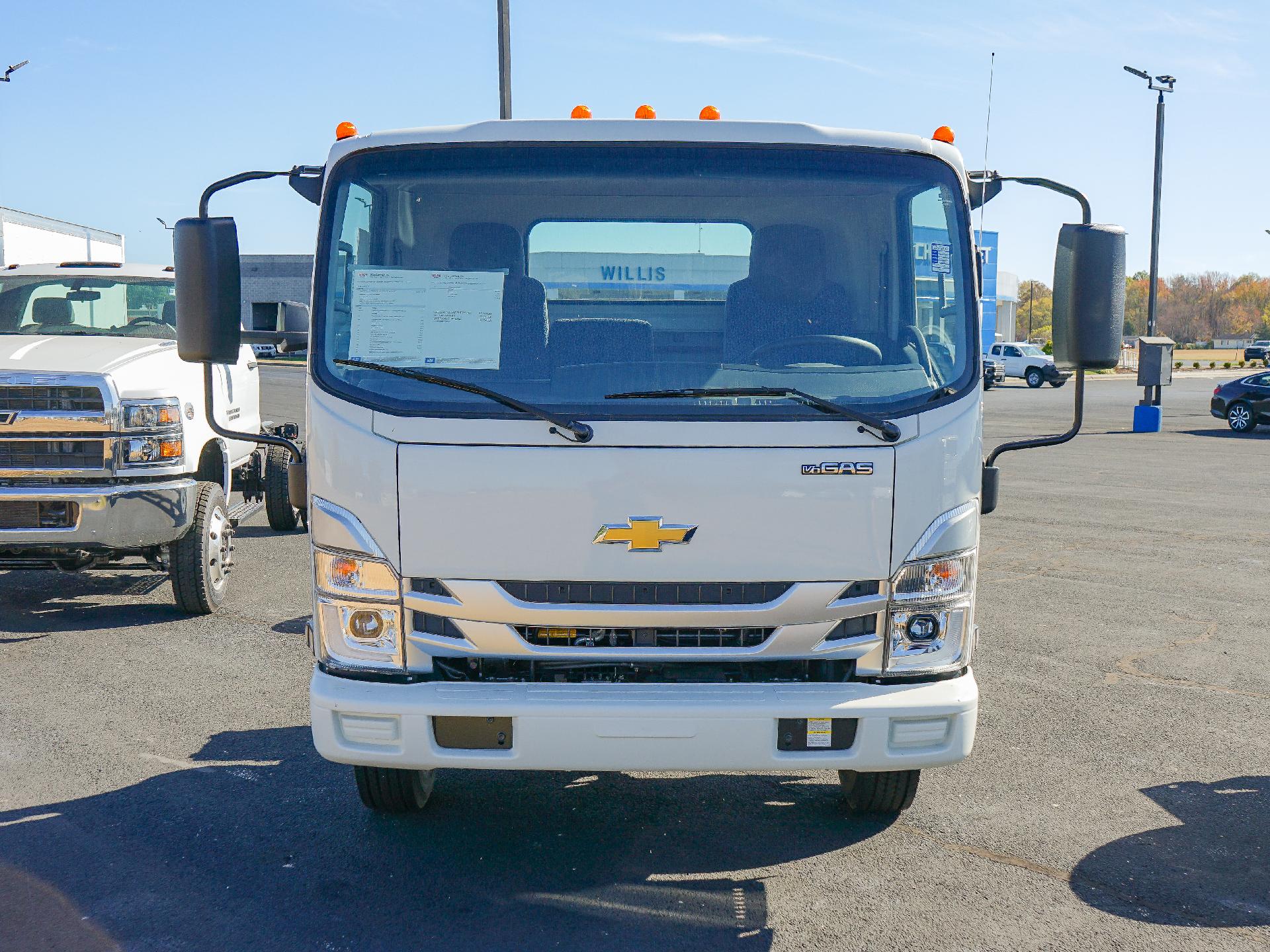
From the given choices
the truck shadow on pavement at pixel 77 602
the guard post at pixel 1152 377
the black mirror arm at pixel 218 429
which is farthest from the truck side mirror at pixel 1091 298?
the guard post at pixel 1152 377

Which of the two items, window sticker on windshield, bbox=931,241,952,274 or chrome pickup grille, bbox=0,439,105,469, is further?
chrome pickup grille, bbox=0,439,105,469

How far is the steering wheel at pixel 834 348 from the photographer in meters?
4.04

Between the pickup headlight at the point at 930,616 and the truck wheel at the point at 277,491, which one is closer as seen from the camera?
the pickup headlight at the point at 930,616

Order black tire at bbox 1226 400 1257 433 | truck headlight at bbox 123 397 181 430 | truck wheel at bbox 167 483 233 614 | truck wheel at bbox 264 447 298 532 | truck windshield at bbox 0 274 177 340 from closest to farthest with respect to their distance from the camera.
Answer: truck headlight at bbox 123 397 181 430
truck wheel at bbox 167 483 233 614
truck windshield at bbox 0 274 177 340
truck wheel at bbox 264 447 298 532
black tire at bbox 1226 400 1257 433

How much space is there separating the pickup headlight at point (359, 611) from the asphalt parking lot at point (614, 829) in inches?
30.3

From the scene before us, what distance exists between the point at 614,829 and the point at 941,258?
2307mm

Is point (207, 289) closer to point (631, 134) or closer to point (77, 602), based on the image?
point (631, 134)

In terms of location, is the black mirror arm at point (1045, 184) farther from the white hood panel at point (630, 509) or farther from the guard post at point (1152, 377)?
the guard post at point (1152, 377)

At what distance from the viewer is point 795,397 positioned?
387 centimetres

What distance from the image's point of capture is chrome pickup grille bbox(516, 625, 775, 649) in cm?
387

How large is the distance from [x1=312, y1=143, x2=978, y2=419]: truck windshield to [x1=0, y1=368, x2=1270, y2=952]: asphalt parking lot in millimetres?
1567

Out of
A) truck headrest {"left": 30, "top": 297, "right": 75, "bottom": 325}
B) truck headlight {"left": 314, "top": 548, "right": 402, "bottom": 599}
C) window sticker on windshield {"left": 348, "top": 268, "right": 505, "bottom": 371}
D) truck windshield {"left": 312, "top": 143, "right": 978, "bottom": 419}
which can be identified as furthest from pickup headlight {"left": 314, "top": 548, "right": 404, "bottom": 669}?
truck headrest {"left": 30, "top": 297, "right": 75, "bottom": 325}

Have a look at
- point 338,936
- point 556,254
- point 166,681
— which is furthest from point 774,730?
point 166,681

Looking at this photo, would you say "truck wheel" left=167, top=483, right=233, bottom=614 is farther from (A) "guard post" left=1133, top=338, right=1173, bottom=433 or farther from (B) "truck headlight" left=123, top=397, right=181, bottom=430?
(A) "guard post" left=1133, top=338, right=1173, bottom=433
